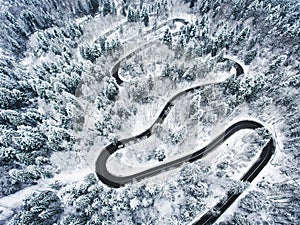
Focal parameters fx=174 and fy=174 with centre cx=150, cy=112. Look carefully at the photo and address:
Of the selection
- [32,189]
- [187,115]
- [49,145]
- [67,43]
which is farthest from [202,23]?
[32,189]

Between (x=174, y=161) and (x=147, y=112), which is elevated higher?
(x=147, y=112)

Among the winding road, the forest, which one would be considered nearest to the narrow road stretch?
the winding road

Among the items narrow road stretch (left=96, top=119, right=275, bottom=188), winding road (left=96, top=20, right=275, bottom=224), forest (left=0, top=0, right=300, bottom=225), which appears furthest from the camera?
narrow road stretch (left=96, top=119, right=275, bottom=188)

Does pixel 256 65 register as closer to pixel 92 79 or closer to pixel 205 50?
pixel 205 50

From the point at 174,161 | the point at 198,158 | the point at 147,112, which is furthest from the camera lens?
the point at 147,112

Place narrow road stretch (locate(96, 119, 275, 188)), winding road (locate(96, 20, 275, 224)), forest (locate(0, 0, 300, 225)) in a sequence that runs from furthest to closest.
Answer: narrow road stretch (locate(96, 119, 275, 188)) < winding road (locate(96, 20, 275, 224)) < forest (locate(0, 0, 300, 225))

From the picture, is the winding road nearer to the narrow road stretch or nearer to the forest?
the narrow road stretch

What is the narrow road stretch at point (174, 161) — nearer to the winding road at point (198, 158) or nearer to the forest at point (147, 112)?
the winding road at point (198, 158)

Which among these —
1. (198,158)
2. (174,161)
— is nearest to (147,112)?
(174,161)

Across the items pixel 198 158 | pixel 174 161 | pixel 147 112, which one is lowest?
pixel 174 161

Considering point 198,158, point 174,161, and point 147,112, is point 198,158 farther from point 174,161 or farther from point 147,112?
point 147,112

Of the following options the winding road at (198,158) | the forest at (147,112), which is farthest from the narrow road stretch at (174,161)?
the forest at (147,112)

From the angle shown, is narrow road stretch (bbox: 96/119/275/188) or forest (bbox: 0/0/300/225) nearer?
forest (bbox: 0/0/300/225)
